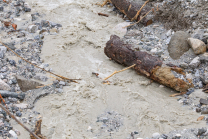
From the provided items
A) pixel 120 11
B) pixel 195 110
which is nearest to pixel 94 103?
pixel 195 110

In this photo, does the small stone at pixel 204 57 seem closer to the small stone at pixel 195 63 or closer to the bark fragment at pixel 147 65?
the small stone at pixel 195 63

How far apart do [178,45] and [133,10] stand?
2.23 m

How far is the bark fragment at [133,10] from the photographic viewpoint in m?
5.86

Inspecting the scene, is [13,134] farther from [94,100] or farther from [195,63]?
[195,63]

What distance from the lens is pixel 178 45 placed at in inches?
177

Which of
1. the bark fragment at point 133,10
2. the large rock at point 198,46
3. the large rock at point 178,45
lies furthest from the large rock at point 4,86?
the bark fragment at point 133,10

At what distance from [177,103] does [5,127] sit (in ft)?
9.11

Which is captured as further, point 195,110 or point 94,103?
point 94,103

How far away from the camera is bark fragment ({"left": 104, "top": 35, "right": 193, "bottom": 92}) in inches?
145

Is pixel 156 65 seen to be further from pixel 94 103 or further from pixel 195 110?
pixel 94 103

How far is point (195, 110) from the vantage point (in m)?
3.29

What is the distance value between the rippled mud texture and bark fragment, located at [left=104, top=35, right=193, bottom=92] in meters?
0.18

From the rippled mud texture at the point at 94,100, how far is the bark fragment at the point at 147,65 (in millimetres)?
183

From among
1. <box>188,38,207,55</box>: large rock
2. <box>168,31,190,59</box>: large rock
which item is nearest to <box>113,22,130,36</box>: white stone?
<box>168,31,190,59</box>: large rock
